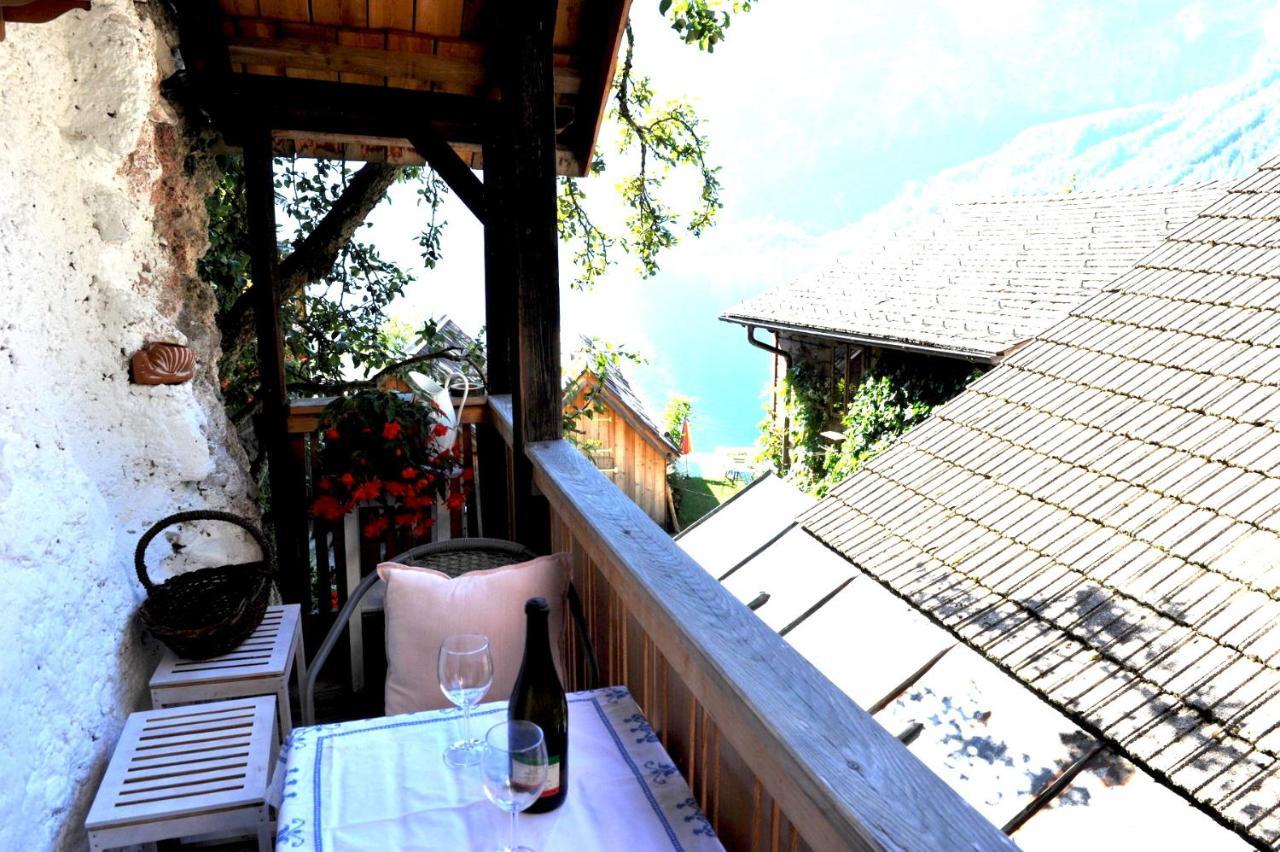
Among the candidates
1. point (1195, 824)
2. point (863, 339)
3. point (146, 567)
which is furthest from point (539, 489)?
point (863, 339)

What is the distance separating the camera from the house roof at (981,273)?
7695mm

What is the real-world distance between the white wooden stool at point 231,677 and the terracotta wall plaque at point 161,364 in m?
0.72

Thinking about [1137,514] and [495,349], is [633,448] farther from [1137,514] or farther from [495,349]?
[495,349]

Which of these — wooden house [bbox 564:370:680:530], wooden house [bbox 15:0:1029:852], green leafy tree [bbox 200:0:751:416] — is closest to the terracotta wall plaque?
wooden house [bbox 15:0:1029:852]

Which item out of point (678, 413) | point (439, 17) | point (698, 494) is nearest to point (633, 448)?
point (678, 413)

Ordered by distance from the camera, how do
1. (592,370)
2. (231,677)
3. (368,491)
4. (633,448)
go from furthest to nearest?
(633,448), (592,370), (368,491), (231,677)

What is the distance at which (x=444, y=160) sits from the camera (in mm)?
2607

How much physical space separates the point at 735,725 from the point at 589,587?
90 cm

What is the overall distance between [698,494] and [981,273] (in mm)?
12740

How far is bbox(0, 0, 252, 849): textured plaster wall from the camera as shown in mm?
1651

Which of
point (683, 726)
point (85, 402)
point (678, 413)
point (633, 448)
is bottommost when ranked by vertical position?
point (633, 448)

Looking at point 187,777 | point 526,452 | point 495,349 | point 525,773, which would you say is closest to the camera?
point 525,773

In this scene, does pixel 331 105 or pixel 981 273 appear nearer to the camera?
pixel 331 105

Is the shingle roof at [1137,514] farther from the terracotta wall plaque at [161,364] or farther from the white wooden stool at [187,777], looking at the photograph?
the terracotta wall plaque at [161,364]
